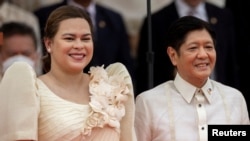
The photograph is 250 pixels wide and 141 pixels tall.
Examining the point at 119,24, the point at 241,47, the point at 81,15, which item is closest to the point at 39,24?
the point at 119,24

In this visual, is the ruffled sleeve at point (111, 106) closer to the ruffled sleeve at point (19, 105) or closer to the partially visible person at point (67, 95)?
the partially visible person at point (67, 95)

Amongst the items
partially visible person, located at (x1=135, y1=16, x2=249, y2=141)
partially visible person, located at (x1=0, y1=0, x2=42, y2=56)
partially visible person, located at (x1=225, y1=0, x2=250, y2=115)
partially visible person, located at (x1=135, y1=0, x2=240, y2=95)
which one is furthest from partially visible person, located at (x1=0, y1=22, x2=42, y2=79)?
partially visible person, located at (x1=225, y1=0, x2=250, y2=115)

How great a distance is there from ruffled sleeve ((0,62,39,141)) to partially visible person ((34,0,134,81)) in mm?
1582

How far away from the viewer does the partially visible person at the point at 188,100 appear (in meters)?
4.00

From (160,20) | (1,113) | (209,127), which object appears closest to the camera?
(1,113)

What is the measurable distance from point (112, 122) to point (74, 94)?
0.67ft

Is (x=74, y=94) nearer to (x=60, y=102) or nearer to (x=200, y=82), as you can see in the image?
(x=60, y=102)

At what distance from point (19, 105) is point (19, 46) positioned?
1.50 metres

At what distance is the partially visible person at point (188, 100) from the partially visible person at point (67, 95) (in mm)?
282

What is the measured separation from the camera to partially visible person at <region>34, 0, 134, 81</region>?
520 centimetres

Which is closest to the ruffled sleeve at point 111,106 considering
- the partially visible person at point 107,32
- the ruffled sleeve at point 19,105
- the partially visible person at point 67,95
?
the partially visible person at point 67,95

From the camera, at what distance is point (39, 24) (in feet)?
17.4

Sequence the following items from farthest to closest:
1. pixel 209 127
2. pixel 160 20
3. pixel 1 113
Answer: pixel 160 20 → pixel 209 127 → pixel 1 113

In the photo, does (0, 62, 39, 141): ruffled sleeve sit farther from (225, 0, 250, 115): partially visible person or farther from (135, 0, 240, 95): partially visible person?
(225, 0, 250, 115): partially visible person
